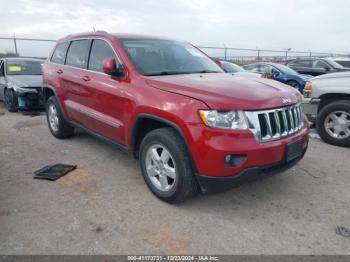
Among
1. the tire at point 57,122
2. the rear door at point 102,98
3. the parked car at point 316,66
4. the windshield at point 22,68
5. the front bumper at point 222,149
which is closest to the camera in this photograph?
the front bumper at point 222,149

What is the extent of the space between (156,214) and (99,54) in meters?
2.33

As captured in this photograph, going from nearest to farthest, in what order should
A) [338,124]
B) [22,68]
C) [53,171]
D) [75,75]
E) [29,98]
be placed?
[53,171], [75,75], [338,124], [29,98], [22,68]

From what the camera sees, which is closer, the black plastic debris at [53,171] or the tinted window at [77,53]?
the black plastic debris at [53,171]

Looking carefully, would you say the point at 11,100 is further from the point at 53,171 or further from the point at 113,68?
the point at 113,68

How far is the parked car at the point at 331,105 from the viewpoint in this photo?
536cm

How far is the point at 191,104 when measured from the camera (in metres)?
2.99

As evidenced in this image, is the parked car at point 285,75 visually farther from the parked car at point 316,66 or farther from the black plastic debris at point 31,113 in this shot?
the black plastic debris at point 31,113

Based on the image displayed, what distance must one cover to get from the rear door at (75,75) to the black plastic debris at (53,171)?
31.8 inches

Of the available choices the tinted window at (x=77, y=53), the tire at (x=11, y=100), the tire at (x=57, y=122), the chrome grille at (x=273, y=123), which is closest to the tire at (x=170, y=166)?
the chrome grille at (x=273, y=123)

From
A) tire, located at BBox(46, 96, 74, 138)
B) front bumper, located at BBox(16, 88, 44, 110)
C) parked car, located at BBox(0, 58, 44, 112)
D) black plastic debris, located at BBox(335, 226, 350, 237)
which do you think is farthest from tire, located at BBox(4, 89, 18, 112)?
black plastic debris, located at BBox(335, 226, 350, 237)

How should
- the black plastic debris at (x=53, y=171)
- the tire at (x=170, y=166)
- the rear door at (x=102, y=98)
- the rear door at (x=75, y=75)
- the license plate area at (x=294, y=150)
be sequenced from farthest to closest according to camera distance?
the rear door at (x=75, y=75), the black plastic debris at (x=53, y=171), the rear door at (x=102, y=98), the license plate area at (x=294, y=150), the tire at (x=170, y=166)

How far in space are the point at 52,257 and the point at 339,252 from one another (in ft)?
7.72

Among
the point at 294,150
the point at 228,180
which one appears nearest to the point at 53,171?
the point at 228,180

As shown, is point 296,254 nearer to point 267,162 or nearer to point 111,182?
point 267,162
